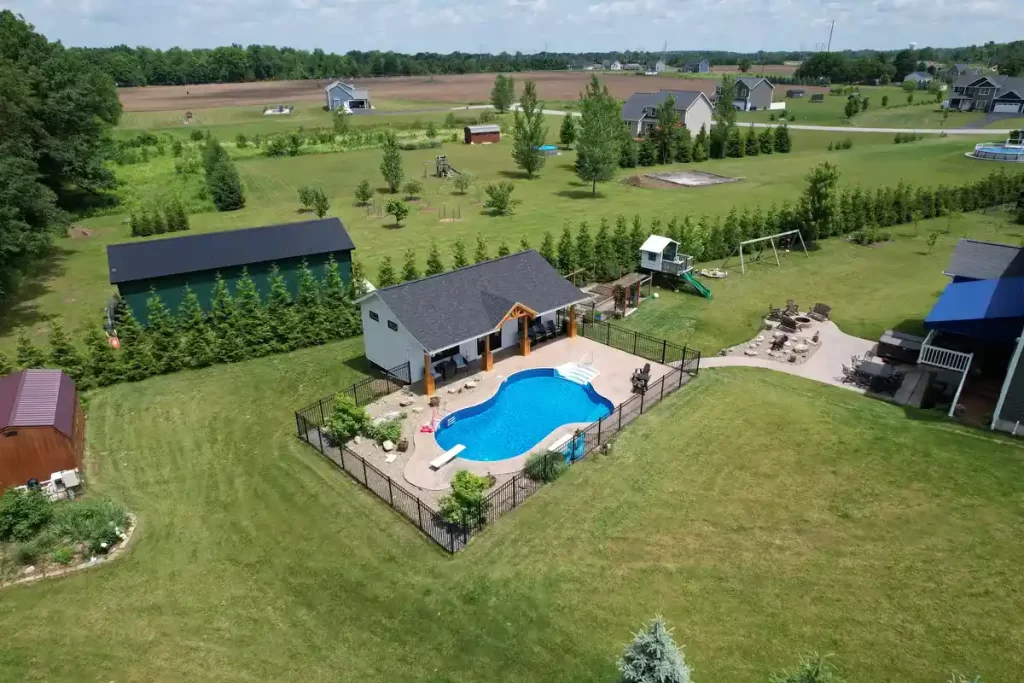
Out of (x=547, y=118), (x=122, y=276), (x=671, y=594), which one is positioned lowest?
(x=671, y=594)

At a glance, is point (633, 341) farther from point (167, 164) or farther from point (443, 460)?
point (167, 164)

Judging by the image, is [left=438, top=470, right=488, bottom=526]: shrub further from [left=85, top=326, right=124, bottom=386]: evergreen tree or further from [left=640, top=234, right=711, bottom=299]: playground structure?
[left=640, top=234, right=711, bottom=299]: playground structure

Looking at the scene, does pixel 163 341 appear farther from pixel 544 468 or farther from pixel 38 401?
pixel 544 468

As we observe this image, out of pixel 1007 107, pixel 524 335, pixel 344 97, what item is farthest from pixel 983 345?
pixel 344 97

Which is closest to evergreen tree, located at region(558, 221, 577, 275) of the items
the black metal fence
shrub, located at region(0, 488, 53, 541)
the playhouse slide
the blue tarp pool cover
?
the black metal fence

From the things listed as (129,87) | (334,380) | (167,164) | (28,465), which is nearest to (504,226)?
(334,380)

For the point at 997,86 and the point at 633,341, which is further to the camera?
the point at 997,86
